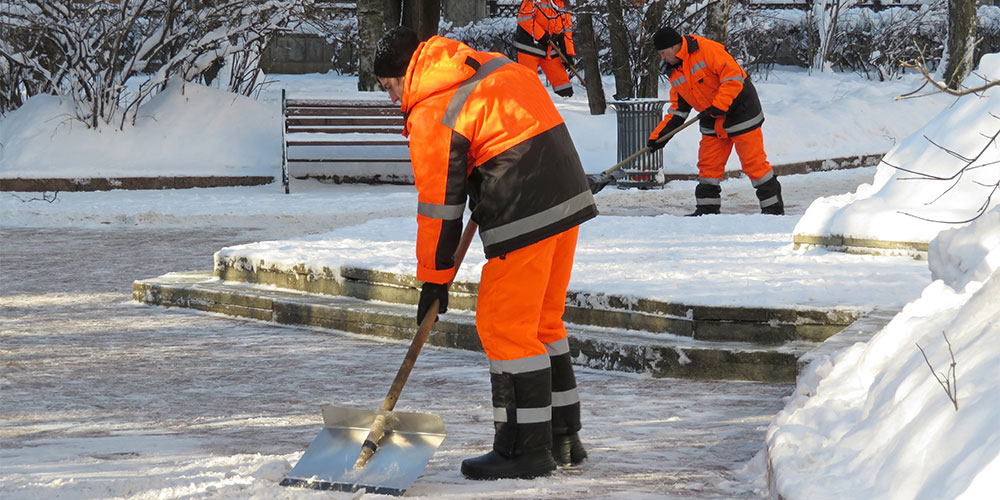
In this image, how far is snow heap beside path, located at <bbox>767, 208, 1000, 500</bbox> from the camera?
2949 mm

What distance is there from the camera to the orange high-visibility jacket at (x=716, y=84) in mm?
9664

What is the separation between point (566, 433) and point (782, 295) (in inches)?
85.0

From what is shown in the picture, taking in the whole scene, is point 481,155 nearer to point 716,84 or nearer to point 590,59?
point 716,84

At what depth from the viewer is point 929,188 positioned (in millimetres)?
7719

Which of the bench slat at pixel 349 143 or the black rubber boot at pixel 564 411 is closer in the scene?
the black rubber boot at pixel 564 411

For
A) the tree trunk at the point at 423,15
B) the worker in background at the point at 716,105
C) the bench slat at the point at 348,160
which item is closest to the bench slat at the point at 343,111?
the bench slat at the point at 348,160

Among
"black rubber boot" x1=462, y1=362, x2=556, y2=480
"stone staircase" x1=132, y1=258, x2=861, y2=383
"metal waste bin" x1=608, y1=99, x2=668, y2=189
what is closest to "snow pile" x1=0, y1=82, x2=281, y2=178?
"metal waste bin" x1=608, y1=99, x2=668, y2=189

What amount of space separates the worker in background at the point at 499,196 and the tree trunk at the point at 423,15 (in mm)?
14498

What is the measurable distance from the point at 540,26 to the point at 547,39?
163 millimetres

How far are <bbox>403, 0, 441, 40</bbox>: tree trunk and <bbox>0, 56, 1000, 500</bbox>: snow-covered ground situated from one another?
24.7 feet

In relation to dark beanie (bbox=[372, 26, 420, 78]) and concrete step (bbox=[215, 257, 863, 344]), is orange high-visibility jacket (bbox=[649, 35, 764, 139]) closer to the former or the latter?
concrete step (bbox=[215, 257, 863, 344])

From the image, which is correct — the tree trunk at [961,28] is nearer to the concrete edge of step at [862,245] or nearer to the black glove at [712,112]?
the black glove at [712,112]

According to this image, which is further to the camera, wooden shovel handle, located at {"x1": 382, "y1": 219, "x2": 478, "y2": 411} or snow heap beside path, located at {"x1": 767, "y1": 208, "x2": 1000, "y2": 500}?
wooden shovel handle, located at {"x1": 382, "y1": 219, "x2": 478, "y2": 411}

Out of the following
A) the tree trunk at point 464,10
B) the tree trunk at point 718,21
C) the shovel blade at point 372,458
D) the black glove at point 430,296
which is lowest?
the shovel blade at point 372,458
